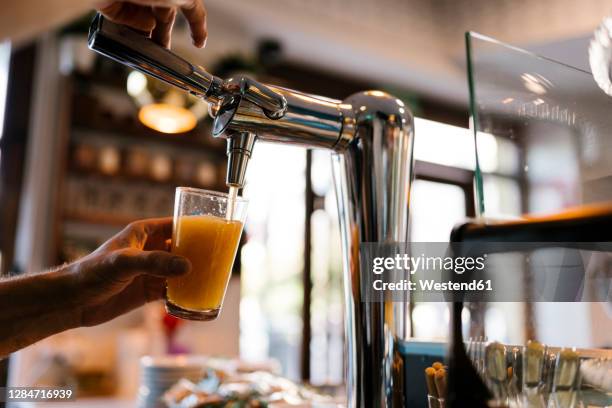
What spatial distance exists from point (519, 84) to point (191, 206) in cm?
39

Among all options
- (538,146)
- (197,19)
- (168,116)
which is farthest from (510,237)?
(168,116)

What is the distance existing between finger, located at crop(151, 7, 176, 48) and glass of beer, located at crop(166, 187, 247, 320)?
200 millimetres

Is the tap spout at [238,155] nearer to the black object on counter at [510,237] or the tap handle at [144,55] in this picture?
the tap handle at [144,55]

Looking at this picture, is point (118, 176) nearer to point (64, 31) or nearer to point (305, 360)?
point (64, 31)

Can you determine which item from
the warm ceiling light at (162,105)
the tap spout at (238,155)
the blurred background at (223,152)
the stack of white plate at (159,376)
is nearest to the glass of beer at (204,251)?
the tap spout at (238,155)

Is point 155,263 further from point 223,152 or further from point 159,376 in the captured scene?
point 223,152

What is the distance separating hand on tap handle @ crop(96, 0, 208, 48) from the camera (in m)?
0.73

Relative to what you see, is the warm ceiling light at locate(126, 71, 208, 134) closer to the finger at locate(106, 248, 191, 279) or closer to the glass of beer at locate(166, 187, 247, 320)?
the glass of beer at locate(166, 187, 247, 320)

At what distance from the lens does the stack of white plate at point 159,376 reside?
1.53m

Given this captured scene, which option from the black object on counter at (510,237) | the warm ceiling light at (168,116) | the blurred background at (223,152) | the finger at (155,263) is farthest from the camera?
the blurred background at (223,152)

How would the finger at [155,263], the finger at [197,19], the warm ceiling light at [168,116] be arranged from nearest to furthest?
the finger at [155,263] → the finger at [197,19] → the warm ceiling light at [168,116]

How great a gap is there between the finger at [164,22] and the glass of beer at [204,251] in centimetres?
20

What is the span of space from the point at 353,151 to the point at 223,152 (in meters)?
3.50

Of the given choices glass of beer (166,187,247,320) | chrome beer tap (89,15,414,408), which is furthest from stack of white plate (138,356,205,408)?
chrome beer tap (89,15,414,408)
